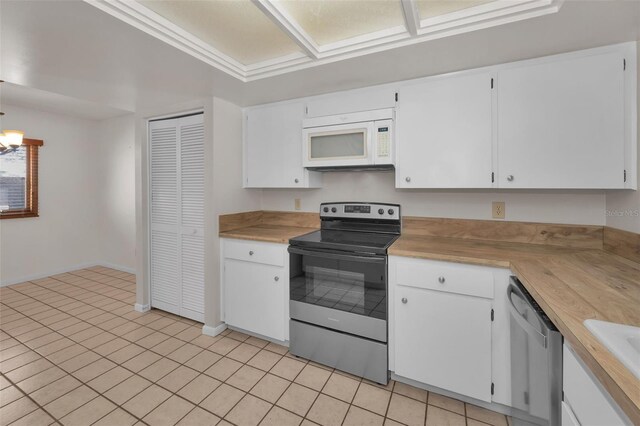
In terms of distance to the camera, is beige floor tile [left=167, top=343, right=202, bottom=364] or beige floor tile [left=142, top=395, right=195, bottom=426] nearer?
beige floor tile [left=142, top=395, right=195, bottom=426]

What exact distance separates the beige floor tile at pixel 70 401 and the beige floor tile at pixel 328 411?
143cm

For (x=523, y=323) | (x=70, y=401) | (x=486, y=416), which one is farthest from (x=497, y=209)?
(x=70, y=401)

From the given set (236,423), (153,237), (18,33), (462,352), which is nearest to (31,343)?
(153,237)

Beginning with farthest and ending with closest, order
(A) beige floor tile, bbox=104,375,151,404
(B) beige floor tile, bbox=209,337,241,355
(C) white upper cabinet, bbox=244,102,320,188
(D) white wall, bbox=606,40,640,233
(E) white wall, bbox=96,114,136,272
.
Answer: (E) white wall, bbox=96,114,136,272
(C) white upper cabinet, bbox=244,102,320,188
(B) beige floor tile, bbox=209,337,241,355
(A) beige floor tile, bbox=104,375,151,404
(D) white wall, bbox=606,40,640,233

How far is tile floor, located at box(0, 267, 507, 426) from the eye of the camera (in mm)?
1642

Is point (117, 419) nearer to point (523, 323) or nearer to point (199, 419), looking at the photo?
point (199, 419)

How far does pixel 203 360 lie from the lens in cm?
220

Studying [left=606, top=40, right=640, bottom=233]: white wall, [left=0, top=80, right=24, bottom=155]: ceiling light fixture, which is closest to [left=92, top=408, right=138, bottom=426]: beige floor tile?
[left=0, top=80, right=24, bottom=155]: ceiling light fixture

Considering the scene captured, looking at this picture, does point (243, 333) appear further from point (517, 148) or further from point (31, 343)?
point (517, 148)

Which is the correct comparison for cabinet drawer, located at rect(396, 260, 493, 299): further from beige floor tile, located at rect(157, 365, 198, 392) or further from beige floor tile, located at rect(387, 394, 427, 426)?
beige floor tile, located at rect(157, 365, 198, 392)

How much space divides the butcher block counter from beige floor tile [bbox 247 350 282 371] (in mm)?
919

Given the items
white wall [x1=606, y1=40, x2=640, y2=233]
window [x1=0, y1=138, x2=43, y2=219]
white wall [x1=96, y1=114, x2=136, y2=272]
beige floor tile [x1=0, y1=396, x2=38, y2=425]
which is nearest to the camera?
white wall [x1=606, y1=40, x2=640, y2=233]

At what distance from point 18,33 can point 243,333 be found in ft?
8.23

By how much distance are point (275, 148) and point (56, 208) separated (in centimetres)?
406
